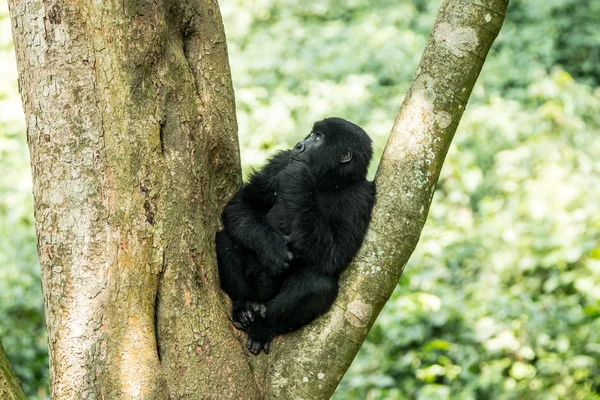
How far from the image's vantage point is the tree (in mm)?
3018

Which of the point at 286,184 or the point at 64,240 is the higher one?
the point at 286,184

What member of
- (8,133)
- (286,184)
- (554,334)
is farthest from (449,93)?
(8,133)

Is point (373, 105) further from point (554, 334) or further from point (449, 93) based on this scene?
point (449, 93)

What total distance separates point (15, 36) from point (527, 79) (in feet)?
32.6

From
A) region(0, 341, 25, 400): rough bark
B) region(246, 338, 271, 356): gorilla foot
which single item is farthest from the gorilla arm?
region(0, 341, 25, 400): rough bark

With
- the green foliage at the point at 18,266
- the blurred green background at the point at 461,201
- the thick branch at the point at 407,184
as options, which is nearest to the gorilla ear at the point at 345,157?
the thick branch at the point at 407,184

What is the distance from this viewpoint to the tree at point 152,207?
302 centimetres

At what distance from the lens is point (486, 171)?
382 inches

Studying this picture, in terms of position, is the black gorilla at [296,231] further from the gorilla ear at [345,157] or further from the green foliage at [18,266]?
the green foliage at [18,266]

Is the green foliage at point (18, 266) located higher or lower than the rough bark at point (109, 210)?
lower

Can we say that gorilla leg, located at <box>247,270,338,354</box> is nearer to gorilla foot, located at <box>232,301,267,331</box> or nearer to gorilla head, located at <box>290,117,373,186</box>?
gorilla foot, located at <box>232,301,267,331</box>

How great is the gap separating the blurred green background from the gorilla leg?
9.02ft

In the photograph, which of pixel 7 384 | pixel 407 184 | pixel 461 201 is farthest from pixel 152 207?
pixel 461 201

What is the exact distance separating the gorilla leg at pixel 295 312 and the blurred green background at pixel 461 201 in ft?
9.02
